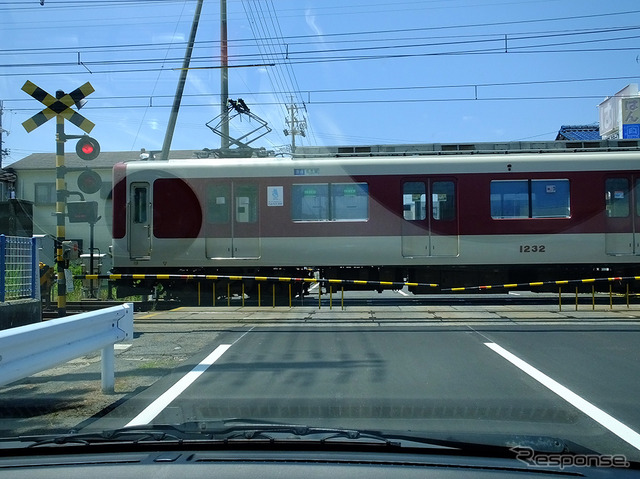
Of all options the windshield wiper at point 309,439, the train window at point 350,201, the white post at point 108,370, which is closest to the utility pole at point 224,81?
the train window at point 350,201

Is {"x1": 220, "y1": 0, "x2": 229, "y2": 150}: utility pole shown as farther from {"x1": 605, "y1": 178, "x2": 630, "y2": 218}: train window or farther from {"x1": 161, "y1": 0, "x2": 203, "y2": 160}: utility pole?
{"x1": 605, "y1": 178, "x2": 630, "y2": 218}: train window

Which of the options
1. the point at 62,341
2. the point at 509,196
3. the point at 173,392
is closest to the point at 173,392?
the point at 173,392

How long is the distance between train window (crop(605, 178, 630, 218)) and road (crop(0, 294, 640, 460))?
414 cm

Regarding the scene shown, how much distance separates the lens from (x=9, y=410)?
5.82 m

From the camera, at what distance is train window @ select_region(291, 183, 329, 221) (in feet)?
49.0

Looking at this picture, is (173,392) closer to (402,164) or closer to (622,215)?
(402,164)

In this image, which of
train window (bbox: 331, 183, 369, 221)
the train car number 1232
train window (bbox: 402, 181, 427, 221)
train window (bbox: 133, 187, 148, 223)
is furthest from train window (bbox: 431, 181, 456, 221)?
train window (bbox: 133, 187, 148, 223)

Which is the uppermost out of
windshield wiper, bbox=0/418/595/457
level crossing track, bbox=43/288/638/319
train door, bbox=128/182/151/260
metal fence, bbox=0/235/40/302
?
train door, bbox=128/182/151/260

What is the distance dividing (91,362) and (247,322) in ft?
13.0

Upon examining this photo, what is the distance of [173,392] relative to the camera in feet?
20.7

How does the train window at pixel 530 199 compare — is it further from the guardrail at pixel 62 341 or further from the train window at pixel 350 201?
the guardrail at pixel 62 341

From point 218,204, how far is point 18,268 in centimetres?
578

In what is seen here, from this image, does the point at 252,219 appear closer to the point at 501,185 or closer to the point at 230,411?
the point at 501,185

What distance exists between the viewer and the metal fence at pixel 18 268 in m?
9.54
